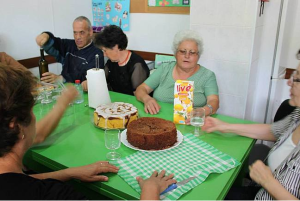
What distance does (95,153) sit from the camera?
1361 millimetres

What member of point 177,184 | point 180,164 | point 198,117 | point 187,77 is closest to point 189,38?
point 187,77

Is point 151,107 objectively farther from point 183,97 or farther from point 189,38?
point 189,38

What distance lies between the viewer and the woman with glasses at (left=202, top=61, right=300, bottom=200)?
1187mm

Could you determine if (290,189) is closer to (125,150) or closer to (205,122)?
(205,122)

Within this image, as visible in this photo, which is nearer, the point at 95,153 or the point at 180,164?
the point at 180,164

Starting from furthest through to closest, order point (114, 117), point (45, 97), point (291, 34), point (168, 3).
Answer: point (168, 3)
point (291, 34)
point (45, 97)
point (114, 117)

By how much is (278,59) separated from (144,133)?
73.7 inches

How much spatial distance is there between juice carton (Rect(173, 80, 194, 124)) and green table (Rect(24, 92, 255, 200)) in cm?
8

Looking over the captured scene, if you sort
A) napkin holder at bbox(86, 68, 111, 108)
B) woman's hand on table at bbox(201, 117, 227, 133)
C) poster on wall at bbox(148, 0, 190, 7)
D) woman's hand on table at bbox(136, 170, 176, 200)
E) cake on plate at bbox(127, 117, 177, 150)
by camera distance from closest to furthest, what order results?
woman's hand on table at bbox(136, 170, 176, 200) < cake on plate at bbox(127, 117, 177, 150) < woman's hand on table at bbox(201, 117, 227, 133) < napkin holder at bbox(86, 68, 111, 108) < poster on wall at bbox(148, 0, 190, 7)

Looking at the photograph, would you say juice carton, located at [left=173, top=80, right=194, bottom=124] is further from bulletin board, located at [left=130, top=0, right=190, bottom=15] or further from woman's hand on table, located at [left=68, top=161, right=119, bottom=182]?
bulletin board, located at [left=130, top=0, right=190, bottom=15]

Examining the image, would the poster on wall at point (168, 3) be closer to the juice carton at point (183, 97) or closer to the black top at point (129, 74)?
the black top at point (129, 74)

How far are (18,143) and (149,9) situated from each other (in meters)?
2.78

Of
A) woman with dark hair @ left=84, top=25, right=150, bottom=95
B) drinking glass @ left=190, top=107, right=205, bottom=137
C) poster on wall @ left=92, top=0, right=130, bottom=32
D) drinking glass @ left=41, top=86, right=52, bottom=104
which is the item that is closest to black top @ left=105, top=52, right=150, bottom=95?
woman with dark hair @ left=84, top=25, right=150, bottom=95

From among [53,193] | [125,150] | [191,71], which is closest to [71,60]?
[191,71]
